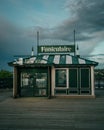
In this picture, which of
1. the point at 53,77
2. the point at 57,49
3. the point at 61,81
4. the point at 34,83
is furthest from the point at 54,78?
the point at 57,49

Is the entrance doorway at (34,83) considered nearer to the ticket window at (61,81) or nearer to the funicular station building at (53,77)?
the funicular station building at (53,77)

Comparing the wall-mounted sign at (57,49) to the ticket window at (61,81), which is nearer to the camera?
the ticket window at (61,81)

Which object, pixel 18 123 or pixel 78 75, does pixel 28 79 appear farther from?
pixel 18 123

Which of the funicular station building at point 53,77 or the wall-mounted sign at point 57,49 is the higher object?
the wall-mounted sign at point 57,49

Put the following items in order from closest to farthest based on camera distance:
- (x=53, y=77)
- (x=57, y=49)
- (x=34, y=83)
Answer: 1. (x=53, y=77)
2. (x=34, y=83)
3. (x=57, y=49)

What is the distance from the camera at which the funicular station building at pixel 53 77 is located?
1006 inches

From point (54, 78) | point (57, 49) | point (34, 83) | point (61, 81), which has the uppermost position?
point (57, 49)

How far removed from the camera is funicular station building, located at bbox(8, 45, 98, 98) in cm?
2556

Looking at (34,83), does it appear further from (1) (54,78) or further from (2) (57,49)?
(2) (57,49)

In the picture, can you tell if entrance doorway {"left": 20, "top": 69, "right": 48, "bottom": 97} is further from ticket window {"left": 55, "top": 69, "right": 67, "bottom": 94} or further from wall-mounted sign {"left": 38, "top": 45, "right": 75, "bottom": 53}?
wall-mounted sign {"left": 38, "top": 45, "right": 75, "bottom": 53}

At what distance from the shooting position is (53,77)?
25875mm

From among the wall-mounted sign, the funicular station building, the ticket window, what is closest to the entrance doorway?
the funicular station building

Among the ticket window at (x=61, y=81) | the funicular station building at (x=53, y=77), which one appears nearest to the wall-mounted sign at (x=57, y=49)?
the funicular station building at (x=53, y=77)

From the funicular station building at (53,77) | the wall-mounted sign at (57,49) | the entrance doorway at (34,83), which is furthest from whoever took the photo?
the wall-mounted sign at (57,49)
